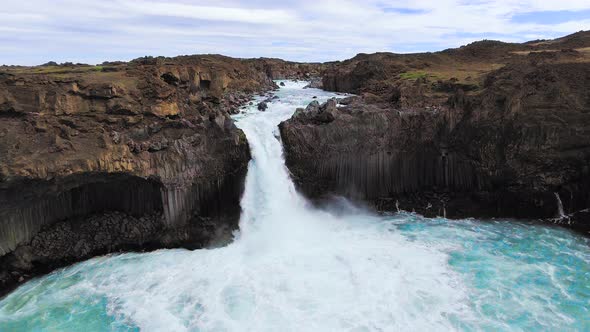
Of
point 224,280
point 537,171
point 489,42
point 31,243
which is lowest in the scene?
point 224,280

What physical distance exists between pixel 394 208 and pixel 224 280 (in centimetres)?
949

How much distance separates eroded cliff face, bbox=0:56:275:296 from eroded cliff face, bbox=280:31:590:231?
3.90 meters

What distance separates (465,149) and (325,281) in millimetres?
10389

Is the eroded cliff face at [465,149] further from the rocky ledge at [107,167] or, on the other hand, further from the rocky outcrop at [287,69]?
the rocky outcrop at [287,69]

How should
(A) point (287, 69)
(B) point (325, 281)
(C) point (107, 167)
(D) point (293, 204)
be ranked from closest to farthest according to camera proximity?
(B) point (325, 281)
(C) point (107, 167)
(D) point (293, 204)
(A) point (287, 69)

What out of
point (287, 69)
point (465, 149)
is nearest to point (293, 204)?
point (465, 149)

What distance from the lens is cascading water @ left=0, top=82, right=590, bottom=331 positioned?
40.3 feet

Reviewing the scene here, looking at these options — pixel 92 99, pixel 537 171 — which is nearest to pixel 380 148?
pixel 537 171

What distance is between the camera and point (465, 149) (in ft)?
66.3

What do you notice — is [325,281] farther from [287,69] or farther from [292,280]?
[287,69]

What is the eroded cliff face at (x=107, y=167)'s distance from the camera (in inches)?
584

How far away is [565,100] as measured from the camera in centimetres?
1898

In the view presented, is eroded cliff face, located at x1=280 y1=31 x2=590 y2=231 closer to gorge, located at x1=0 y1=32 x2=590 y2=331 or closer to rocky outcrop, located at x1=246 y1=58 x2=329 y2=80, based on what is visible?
gorge, located at x1=0 y1=32 x2=590 y2=331

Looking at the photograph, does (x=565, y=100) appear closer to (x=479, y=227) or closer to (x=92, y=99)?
(x=479, y=227)
